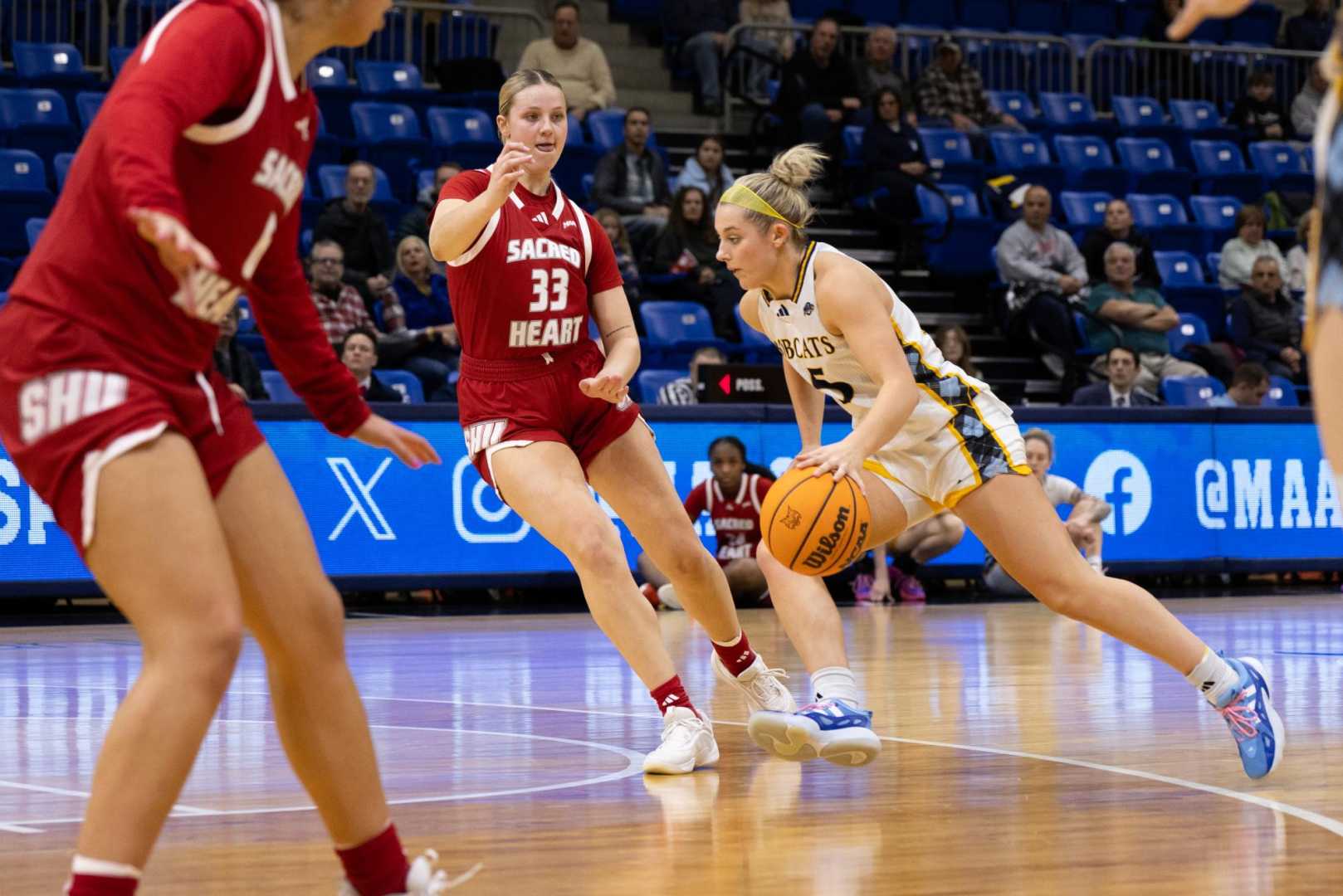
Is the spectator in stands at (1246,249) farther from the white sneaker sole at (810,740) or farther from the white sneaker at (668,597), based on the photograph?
the white sneaker sole at (810,740)

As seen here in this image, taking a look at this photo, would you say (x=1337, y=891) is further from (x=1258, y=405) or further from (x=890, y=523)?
(x=1258, y=405)

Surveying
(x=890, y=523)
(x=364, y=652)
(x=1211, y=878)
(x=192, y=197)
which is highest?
(x=192, y=197)

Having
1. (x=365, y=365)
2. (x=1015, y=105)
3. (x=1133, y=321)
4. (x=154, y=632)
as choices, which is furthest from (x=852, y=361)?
(x=1015, y=105)

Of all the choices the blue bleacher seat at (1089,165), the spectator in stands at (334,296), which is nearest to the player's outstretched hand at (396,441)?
Result: the spectator in stands at (334,296)

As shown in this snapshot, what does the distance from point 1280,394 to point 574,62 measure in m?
6.50

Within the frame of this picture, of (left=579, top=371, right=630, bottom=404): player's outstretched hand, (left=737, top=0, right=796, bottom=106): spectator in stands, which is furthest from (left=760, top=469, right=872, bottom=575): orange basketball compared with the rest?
(left=737, top=0, right=796, bottom=106): spectator in stands

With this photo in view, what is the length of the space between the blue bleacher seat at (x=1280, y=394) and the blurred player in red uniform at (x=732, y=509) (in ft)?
16.5

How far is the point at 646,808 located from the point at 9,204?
976cm

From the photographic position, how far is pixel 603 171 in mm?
14250

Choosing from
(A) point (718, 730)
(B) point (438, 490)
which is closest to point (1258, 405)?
(B) point (438, 490)

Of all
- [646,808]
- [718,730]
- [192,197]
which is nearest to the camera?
[192,197]

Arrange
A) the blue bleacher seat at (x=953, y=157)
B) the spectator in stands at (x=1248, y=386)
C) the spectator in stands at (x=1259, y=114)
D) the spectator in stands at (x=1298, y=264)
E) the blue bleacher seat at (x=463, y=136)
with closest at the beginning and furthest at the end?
the spectator in stands at (x=1248, y=386), the blue bleacher seat at (x=463, y=136), the spectator in stands at (x=1298, y=264), the blue bleacher seat at (x=953, y=157), the spectator in stands at (x=1259, y=114)

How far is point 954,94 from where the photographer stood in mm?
17656

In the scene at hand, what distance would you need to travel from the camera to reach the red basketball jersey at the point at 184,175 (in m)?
2.64
